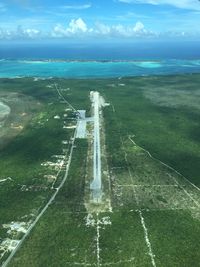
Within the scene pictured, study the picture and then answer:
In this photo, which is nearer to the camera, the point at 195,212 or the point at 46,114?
the point at 195,212

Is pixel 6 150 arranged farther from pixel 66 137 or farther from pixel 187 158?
pixel 187 158

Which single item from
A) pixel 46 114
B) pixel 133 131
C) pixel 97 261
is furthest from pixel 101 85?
pixel 97 261

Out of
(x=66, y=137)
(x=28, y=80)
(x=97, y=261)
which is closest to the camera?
(x=97, y=261)

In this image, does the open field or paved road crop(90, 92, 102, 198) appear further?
paved road crop(90, 92, 102, 198)

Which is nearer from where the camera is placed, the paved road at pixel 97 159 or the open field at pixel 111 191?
the open field at pixel 111 191

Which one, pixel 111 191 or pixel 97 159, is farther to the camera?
pixel 97 159

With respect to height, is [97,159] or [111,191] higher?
[97,159]

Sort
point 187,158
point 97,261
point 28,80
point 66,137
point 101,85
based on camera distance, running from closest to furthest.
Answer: point 97,261
point 187,158
point 66,137
point 101,85
point 28,80
